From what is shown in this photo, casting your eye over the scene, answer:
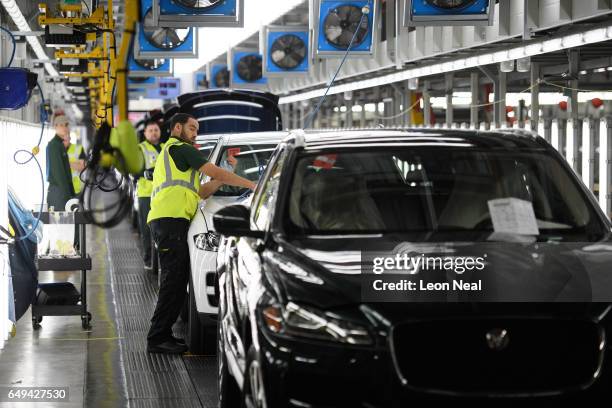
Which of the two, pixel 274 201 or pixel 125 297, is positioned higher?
pixel 274 201

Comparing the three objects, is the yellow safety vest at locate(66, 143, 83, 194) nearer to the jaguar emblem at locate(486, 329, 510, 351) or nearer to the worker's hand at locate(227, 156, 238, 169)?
the worker's hand at locate(227, 156, 238, 169)

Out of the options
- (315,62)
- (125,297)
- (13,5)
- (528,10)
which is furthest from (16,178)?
(315,62)

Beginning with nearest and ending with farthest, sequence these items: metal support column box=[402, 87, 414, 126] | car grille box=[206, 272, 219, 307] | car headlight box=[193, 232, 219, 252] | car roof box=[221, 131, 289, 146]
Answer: car grille box=[206, 272, 219, 307], car headlight box=[193, 232, 219, 252], car roof box=[221, 131, 289, 146], metal support column box=[402, 87, 414, 126]

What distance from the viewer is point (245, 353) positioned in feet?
15.7

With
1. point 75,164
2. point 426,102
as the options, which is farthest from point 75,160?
point 426,102

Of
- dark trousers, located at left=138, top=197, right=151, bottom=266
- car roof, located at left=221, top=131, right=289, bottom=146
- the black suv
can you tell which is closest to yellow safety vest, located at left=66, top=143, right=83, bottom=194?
dark trousers, located at left=138, top=197, right=151, bottom=266

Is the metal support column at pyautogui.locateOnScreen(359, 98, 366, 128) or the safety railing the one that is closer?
the safety railing

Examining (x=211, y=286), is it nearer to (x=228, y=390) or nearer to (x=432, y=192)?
(x=228, y=390)

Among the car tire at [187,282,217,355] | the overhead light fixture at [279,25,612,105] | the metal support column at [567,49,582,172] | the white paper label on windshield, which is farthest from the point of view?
the metal support column at [567,49,582,172]

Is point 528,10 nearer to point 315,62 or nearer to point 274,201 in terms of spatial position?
point 274,201

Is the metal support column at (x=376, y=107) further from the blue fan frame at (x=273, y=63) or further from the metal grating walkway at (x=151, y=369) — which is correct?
the metal grating walkway at (x=151, y=369)

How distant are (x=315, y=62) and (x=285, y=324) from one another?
19270mm

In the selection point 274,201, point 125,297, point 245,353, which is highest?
point 274,201

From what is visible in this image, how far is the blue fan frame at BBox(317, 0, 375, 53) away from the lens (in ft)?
49.8
